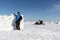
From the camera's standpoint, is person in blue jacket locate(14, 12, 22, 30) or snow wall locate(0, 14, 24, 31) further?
person in blue jacket locate(14, 12, 22, 30)

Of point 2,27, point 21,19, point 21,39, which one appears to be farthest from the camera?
point 21,19

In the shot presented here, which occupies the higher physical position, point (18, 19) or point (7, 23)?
point (18, 19)

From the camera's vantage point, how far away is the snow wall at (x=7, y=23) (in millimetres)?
13337

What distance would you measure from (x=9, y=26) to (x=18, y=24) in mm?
1003

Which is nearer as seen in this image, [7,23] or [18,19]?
[7,23]

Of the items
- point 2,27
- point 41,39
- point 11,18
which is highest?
point 11,18

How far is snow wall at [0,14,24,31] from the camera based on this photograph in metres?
13.3

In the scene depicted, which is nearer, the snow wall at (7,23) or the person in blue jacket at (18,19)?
the snow wall at (7,23)

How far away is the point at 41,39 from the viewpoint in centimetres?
853

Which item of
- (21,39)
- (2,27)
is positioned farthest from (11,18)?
(21,39)

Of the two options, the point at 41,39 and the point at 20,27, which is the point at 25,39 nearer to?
the point at 41,39

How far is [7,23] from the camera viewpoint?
1355cm

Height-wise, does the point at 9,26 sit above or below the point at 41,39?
above

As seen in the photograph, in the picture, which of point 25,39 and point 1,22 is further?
point 1,22
